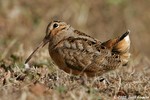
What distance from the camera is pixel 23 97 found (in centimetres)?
514

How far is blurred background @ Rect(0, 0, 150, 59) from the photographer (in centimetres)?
1148

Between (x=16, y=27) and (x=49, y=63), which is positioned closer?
(x=49, y=63)

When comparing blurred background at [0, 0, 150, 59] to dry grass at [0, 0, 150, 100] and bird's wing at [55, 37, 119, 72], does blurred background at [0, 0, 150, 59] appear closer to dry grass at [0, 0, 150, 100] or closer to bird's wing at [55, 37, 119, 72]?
dry grass at [0, 0, 150, 100]

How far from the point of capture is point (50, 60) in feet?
24.0

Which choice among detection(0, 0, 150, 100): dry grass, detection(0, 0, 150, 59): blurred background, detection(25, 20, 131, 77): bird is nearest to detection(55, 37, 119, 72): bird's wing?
detection(25, 20, 131, 77): bird

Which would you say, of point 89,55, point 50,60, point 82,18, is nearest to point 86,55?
point 89,55

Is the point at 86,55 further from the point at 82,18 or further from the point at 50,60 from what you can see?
the point at 82,18

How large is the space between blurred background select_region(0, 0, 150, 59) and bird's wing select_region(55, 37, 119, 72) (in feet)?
16.0

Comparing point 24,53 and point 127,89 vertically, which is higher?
point 24,53

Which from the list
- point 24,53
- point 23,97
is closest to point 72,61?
point 23,97

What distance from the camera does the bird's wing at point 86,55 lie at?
6.07m

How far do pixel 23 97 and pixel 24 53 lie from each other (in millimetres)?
2833

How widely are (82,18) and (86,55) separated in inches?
226

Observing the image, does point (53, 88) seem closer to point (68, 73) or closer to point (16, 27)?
point (68, 73)
